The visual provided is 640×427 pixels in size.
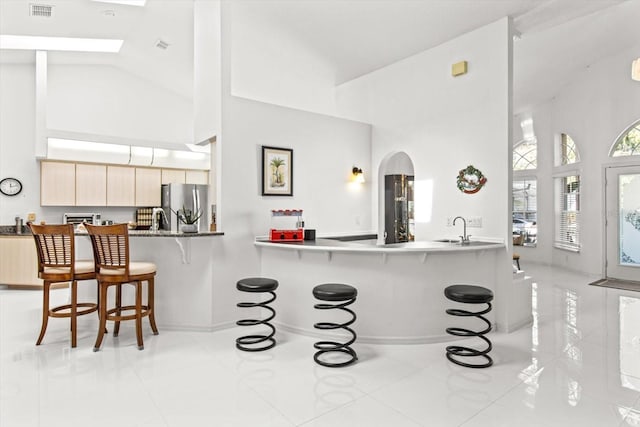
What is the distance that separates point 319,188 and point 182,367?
271 cm

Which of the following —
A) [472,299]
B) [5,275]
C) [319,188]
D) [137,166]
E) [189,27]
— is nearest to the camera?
[472,299]

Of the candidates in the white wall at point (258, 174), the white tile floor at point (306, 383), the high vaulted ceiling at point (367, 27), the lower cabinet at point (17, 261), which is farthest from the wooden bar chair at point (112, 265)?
the lower cabinet at point (17, 261)

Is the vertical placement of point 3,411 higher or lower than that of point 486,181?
lower

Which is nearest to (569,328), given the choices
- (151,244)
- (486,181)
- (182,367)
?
(486,181)

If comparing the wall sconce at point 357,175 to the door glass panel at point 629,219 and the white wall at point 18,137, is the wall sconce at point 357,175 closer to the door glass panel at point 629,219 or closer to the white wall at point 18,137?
the door glass panel at point 629,219

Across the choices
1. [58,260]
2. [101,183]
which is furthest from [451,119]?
[101,183]

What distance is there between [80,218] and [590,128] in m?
9.61

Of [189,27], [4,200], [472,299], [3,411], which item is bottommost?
[3,411]

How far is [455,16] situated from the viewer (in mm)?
4145

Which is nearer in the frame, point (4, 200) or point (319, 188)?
point (319, 188)

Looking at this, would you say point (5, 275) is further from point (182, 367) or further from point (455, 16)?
point (455, 16)

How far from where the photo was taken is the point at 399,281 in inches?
144

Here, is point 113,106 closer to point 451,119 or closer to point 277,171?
point 277,171

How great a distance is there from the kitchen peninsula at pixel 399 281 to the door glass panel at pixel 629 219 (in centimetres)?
421
